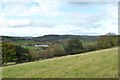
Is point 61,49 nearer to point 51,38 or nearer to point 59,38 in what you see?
point 51,38

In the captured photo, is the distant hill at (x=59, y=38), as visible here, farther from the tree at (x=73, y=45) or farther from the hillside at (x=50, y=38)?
the tree at (x=73, y=45)

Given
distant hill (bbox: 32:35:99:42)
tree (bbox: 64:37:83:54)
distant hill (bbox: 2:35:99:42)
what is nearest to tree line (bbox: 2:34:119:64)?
tree (bbox: 64:37:83:54)

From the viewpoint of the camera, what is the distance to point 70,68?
11773 millimetres

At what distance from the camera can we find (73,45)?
88.6ft

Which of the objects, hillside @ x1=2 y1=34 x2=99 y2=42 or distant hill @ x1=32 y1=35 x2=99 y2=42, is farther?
distant hill @ x1=32 y1=35 x2=99 y2=42

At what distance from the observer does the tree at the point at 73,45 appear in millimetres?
25875

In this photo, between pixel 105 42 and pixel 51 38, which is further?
pixel 51 38

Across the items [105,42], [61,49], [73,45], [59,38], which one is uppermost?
[59,38]

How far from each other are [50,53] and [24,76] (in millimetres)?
17159

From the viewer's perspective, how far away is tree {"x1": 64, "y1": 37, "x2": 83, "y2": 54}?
25.9 m

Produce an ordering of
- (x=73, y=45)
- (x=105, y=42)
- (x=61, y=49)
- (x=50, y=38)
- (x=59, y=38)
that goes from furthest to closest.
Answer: (x=59, y=38) < (x=50, y=38) < (x=61, y=49) < (x=105, y=42) < (x=73, y=45)

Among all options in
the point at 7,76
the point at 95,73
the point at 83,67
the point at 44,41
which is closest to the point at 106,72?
the point at 95,73

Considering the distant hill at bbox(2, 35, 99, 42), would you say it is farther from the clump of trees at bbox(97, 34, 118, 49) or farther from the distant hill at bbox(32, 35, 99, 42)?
the clump of trees at bbox(97, 34, 118, 49)

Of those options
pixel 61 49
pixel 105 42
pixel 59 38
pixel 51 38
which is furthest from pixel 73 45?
pixel 59 38
